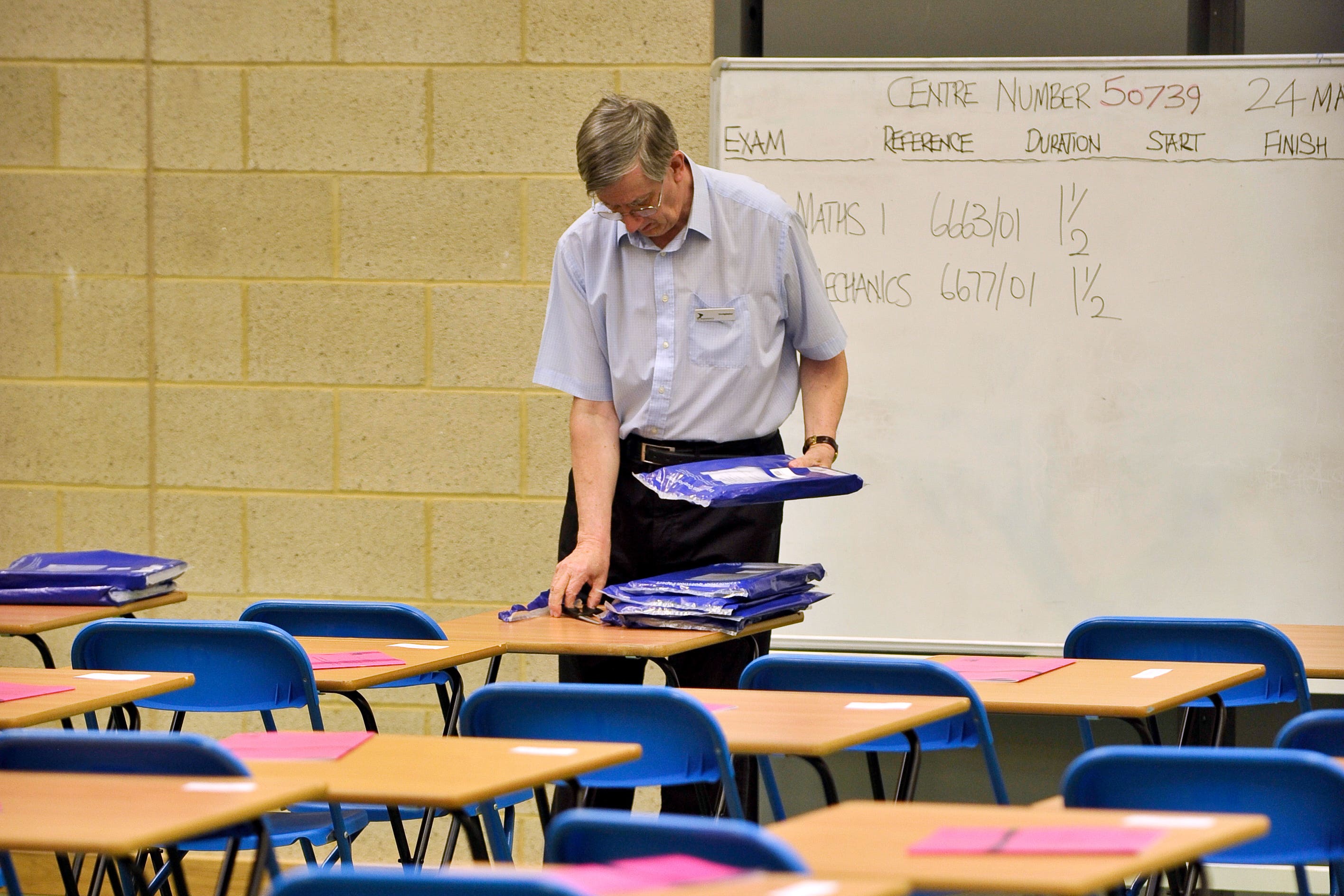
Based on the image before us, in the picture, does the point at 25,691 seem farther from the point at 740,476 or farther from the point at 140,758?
the point at 740,476

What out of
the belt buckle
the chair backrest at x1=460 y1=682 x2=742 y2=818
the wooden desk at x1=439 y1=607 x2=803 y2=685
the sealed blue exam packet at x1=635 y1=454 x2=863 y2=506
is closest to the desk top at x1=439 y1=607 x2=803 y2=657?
the wooden desk at x1=439 y1=607 x2=803 y2=685

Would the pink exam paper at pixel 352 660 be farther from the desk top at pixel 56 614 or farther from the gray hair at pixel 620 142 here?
the gray hair at pixel 620 142

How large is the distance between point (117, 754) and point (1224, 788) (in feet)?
4.09

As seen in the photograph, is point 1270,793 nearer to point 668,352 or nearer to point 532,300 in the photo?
point 668,352

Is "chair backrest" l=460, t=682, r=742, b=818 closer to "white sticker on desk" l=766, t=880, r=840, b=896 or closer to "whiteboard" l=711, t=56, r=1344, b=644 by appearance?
"white sticker on desk" l=766, t=880, r=840, b=896

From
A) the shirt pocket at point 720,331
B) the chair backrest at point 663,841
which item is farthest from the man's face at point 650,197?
the chair backrest at point 663,841

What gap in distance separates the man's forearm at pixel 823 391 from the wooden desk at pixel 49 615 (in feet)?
4.81

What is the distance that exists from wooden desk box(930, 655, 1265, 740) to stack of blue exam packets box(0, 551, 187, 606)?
76.6 inches

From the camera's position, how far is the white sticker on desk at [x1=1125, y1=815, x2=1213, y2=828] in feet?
4.98

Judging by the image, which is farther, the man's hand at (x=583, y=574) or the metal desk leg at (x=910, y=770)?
the man's hand at (x=583, y=574)

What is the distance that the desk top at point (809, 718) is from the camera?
1985 millimetres

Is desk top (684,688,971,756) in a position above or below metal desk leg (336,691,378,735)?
above

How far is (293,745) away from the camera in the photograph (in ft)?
6.96

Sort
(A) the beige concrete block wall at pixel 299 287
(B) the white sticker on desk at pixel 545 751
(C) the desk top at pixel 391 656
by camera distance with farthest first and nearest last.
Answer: (A) the beige concrete block wall at pixel 299 287 < (C) the desk top at pixel 391 656 < (B) the white sticker on desk at pixel 545 751
